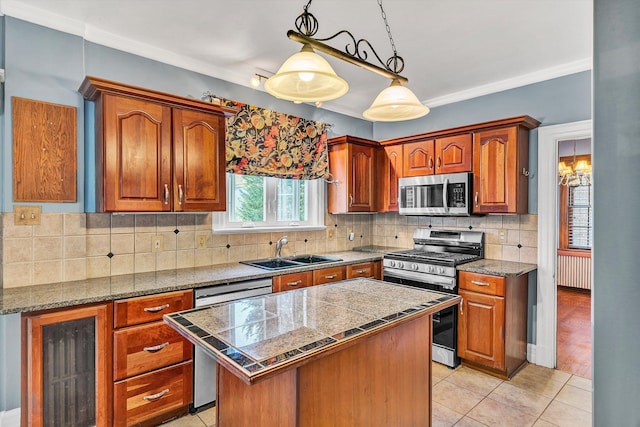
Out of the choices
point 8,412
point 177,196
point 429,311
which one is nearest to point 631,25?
point 429,311

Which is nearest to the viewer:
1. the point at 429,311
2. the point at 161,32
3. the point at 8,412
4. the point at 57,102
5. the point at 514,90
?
the point at 429,311

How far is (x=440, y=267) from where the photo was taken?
127 inches

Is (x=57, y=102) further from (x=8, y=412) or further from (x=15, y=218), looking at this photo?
(x=8, y=412)

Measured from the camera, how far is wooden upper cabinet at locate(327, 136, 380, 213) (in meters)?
3.93

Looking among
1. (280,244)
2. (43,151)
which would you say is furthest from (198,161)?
(280,244)

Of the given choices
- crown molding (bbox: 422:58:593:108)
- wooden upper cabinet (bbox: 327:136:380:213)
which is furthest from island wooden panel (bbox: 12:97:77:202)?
crown molding (bbox: 422:58:593:108)

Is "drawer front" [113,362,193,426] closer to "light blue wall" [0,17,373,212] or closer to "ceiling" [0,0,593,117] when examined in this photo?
"light blue wall" [0,17,373,212]

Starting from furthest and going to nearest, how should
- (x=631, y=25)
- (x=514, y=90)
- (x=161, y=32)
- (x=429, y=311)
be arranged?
1. (x=514, y=90)
2. (x=161, y=32)
3. (x=429, y=311)
4. (x=631, y=25)

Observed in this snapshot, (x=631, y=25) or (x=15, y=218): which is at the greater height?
(x=631, y=25)

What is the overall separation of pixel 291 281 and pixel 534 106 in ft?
9.26

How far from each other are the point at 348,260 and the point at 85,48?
274 cm

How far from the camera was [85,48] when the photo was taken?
8.14ft

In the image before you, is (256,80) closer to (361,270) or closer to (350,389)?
(361,270)

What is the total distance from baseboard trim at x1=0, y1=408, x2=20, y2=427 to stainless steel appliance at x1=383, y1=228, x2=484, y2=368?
3.09 metres
